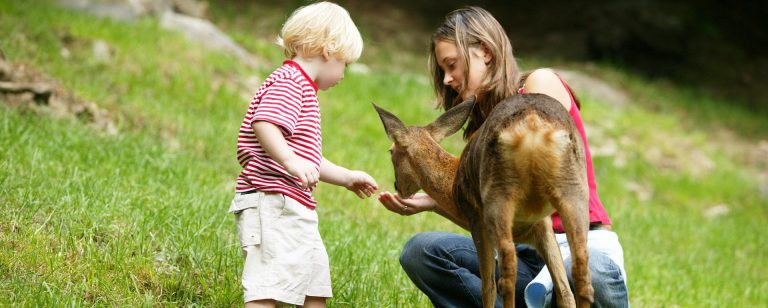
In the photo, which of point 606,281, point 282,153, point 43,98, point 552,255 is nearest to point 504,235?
point 552,255

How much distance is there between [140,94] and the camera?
27.7 feet

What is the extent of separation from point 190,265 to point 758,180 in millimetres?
9955

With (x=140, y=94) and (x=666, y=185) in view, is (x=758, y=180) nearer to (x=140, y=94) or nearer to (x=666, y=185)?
(x=666, y=185)

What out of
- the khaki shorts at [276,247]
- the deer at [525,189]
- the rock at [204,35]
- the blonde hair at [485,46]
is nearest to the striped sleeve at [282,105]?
the khaki shorts at [276,247]

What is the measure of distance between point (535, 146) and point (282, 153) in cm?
97

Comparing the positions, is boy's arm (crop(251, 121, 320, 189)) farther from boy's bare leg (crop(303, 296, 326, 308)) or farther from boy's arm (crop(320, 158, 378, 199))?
boy's bare leg (crop(303, 296, 326, 308))

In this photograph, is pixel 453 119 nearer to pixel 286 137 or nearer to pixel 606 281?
pixel 286 137

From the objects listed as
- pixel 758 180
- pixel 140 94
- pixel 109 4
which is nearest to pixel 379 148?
pixel 140 94

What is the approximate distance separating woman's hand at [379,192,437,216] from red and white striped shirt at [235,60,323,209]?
1.29ft

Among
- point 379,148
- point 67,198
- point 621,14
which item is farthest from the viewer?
point 621,14

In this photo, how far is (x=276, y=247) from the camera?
11.6ft

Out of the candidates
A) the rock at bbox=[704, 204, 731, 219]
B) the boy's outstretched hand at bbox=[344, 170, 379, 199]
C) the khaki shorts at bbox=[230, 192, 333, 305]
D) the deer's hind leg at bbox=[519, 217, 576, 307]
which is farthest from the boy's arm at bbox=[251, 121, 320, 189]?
the rock at bbox=[704, 204, 731, 219]

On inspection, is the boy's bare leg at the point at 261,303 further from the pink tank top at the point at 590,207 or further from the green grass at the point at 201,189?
the pink tank top at the point at 590,207

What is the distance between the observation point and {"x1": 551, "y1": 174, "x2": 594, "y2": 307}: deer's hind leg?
9.99 feet
